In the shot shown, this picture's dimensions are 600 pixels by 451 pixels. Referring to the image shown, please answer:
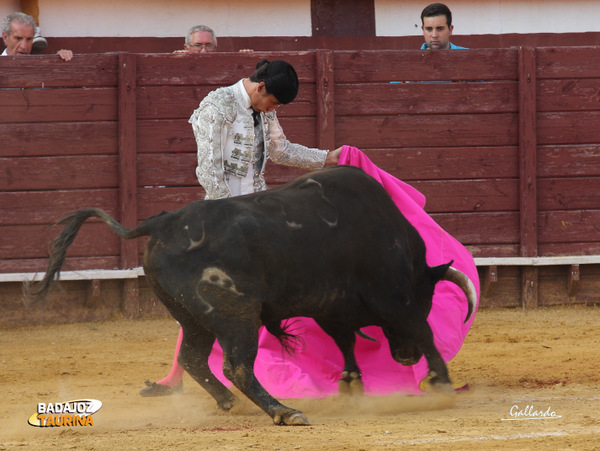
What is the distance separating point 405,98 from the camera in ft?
20.9

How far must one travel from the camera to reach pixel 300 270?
3578 millimetres

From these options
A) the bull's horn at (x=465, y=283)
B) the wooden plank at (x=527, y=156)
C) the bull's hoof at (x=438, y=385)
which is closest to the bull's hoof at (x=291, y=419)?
the bull's hoof at (x=438, y=385)

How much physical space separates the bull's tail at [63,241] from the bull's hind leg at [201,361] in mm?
461

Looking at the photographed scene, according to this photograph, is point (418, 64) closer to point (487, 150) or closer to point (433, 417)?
point (487, 150)

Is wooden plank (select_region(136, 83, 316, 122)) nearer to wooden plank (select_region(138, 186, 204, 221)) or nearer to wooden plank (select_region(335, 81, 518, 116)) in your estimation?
wooden plank (select_region(138, 186, 204, 221))

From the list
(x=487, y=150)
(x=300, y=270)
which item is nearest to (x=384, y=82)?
(x=487, y=150)

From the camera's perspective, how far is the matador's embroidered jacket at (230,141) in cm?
389

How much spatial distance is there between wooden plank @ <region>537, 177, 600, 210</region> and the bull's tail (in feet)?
11.9

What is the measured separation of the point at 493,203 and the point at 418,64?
1046mm

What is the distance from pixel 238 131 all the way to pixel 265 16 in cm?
336

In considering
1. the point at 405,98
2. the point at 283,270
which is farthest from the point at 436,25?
the point at 283,270

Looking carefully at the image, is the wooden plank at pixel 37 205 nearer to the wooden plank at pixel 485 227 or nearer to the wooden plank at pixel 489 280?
the wooden plank at pixel 485 227

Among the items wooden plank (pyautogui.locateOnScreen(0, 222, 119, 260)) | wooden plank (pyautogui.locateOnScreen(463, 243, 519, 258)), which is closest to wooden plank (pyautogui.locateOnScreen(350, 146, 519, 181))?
wooden plank (pyautogui.locateOnScreen(463, 243, 519, 258))

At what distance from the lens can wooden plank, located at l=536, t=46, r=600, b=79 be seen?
6.45m
